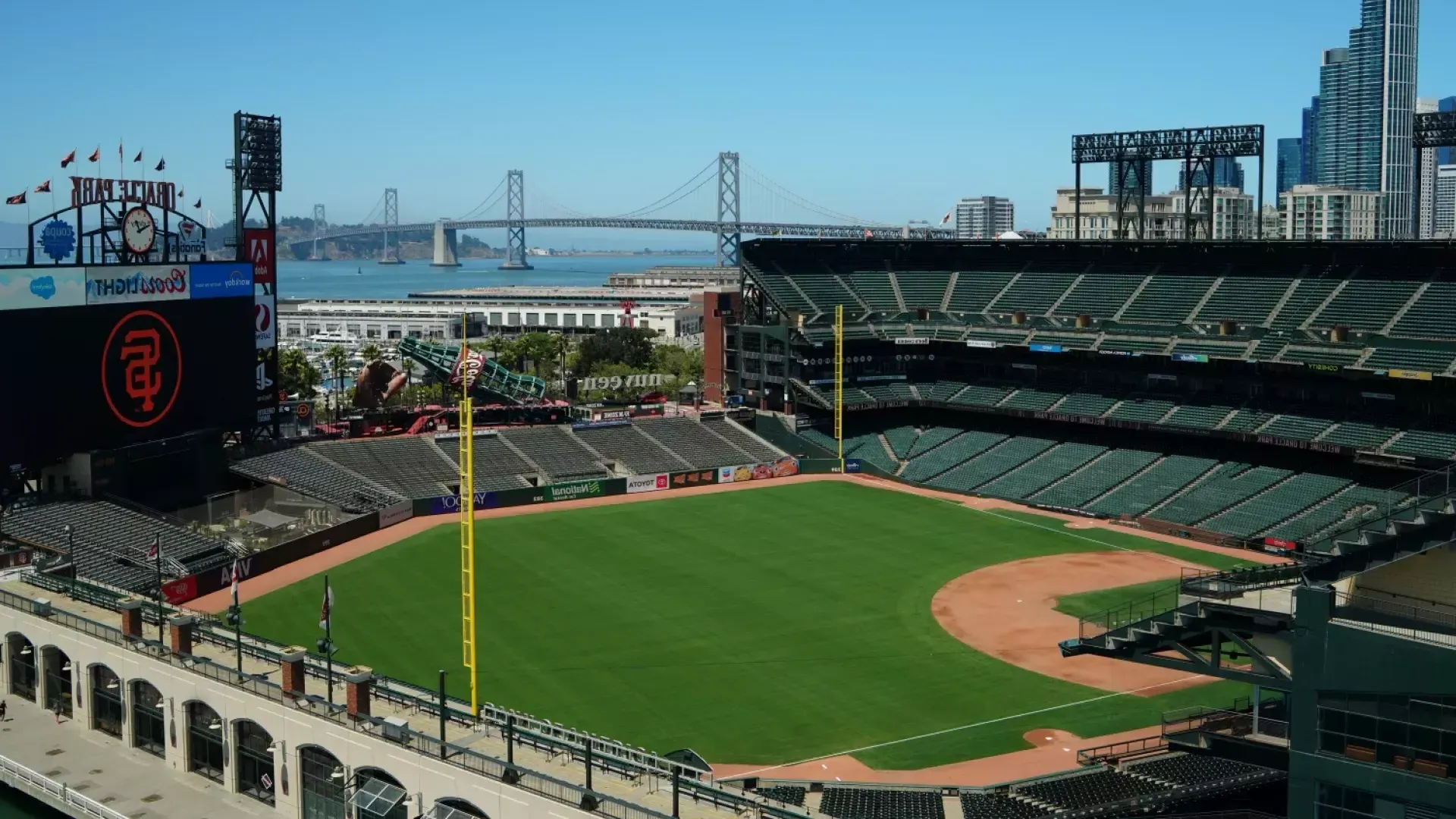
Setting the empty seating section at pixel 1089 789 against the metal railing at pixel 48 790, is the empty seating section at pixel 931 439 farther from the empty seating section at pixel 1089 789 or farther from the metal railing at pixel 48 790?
the metal railing at pixel 48 790

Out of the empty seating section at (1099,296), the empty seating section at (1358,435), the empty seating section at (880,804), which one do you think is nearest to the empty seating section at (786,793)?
the empty seating section at (880,804)

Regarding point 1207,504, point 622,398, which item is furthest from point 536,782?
point 622,398

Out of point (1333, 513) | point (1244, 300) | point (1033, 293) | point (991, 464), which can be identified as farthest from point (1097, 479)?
point (1033, 293)

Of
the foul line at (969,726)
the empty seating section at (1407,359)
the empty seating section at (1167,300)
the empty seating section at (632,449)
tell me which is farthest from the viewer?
the empty seating section at (1167,300)

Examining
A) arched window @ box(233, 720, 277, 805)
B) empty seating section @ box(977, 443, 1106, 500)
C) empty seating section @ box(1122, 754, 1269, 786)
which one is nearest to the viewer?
empty seating section @ box(1122, 754, 1269, 786)

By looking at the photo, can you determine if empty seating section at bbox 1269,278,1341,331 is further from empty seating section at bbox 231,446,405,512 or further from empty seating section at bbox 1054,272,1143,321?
empty seating section at bbox 231,446,405,512

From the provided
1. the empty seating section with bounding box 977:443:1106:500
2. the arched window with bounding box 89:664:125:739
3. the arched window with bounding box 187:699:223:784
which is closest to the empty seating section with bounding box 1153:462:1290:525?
the empty seating section with bounding box 977:443:1106:500
